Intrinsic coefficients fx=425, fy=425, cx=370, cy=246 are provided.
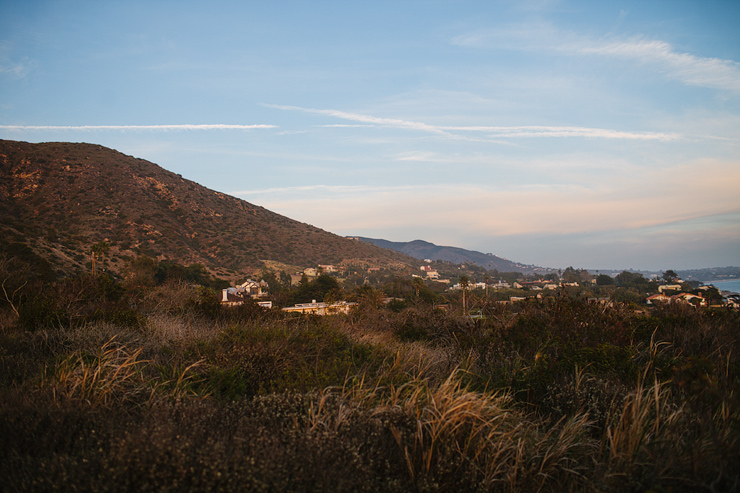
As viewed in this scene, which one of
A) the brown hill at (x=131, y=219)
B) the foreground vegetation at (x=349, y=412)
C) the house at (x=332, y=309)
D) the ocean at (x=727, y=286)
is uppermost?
the brown hill at (x=131, y=219)

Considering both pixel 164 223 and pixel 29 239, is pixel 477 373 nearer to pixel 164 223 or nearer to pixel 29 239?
pixel 29 239

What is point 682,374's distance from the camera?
10.9ft

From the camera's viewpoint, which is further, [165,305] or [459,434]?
[165,305]

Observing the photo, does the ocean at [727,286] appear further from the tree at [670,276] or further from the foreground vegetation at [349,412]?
the foreground vegetation at [349,412]

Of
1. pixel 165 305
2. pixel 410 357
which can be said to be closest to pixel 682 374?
pixel 410 357

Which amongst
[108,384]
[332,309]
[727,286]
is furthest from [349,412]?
[727,286]

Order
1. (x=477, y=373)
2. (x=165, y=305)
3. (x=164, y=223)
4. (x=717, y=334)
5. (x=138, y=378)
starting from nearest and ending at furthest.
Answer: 1. (x=138, y=378)
2. (x=477, y=373)
3. (x=717, y=334)
4. (x=165, y=305)
5. (x=164, y=223)

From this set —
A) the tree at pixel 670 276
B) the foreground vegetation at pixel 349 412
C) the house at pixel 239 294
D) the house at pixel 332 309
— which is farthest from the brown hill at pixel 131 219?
the tree at pixel 670 276

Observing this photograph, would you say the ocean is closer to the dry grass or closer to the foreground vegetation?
the foreground vegetation

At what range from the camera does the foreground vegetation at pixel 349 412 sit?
2.59 metres

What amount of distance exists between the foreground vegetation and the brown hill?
31.4 metres

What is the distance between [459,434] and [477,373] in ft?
6.79

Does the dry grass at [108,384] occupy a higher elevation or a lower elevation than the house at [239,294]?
higher

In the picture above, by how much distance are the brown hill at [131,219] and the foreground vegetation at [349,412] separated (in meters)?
31.4
